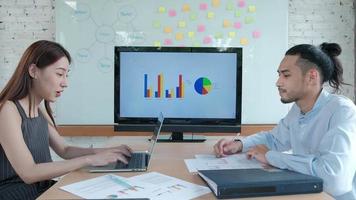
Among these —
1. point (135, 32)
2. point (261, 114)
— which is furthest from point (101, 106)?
point (261, 114)

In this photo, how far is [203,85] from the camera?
6.76 feet

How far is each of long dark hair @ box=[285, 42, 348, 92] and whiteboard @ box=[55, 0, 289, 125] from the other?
59.9 inches

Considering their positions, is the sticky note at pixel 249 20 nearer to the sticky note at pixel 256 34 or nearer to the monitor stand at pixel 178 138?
the sticky note at pixel 256 34

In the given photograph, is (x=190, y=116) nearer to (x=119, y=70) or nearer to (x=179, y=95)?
(x=179, y=95)

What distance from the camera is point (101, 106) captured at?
3.10 m

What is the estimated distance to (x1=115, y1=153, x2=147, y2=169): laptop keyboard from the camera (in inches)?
53.0

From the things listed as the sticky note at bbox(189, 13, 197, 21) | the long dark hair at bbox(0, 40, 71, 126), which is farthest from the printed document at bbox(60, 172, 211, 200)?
the sticky note at bbox(189, 13, 197, 21)

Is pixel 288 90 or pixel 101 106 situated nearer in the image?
pixel 288 90

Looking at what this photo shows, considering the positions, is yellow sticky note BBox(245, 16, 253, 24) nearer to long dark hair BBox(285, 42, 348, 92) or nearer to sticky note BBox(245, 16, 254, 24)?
sticky note BBox(245, 16, 254, 24)

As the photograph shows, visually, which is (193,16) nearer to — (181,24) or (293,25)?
(181,24)

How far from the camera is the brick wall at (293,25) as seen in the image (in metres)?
3.12

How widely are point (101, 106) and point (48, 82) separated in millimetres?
1594

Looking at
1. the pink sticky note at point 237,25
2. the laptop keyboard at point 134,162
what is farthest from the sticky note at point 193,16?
the laptop keyboard at point 134,162

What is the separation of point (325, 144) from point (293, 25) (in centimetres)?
213
